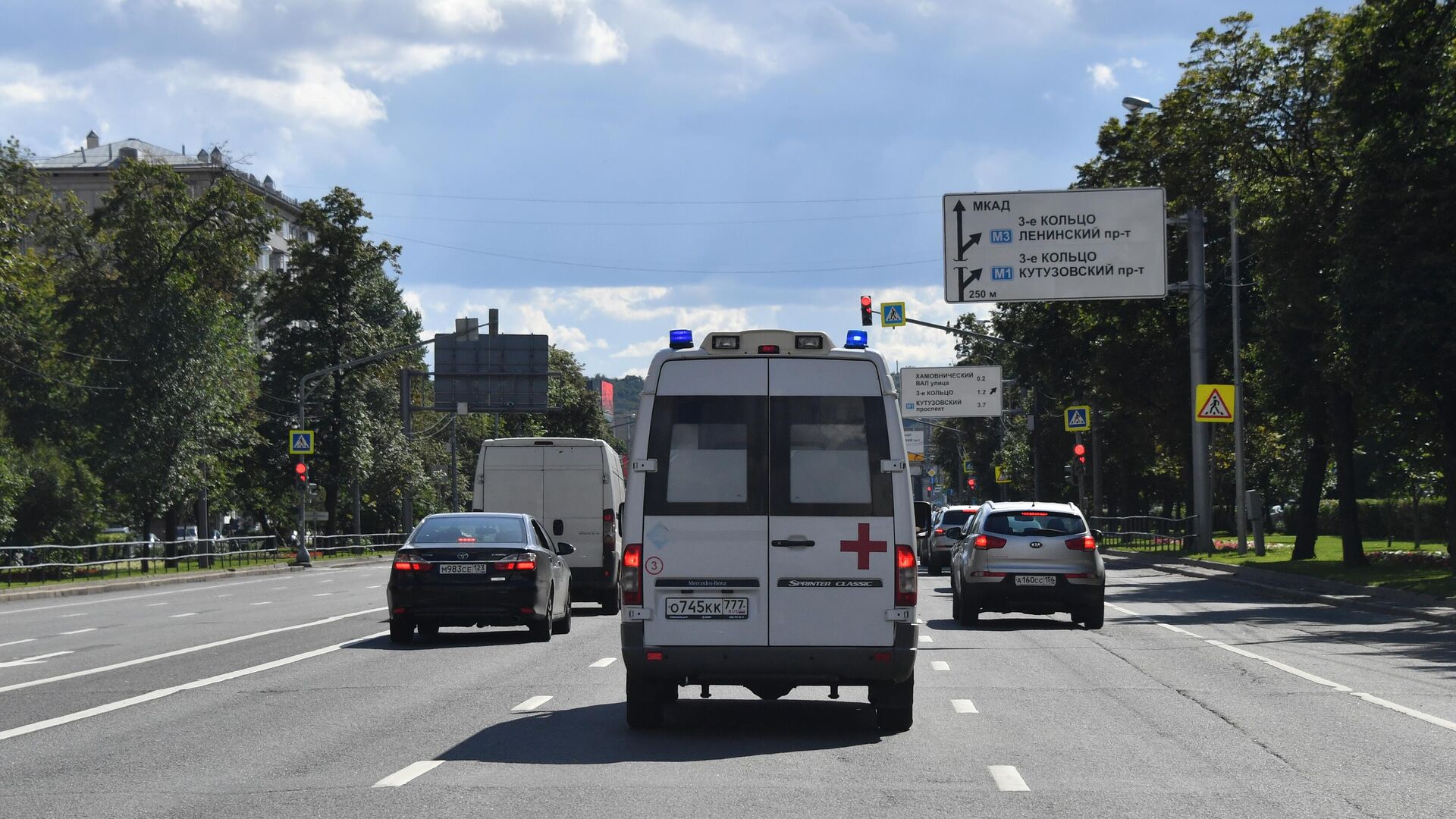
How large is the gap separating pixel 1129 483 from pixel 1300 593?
55.1m

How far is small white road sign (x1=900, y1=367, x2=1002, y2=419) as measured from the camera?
227ft

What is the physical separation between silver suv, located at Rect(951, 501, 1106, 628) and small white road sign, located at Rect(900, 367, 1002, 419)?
155 feet

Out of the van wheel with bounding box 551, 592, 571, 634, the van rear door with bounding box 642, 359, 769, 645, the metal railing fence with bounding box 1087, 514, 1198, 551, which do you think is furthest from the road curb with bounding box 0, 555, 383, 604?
the metal railing fence with bounding box 1087, 514, 1198, 551

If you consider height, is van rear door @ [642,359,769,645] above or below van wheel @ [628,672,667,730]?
above

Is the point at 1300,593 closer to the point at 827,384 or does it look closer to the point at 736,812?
the point at 827,384

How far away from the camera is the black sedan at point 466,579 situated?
18.5 m

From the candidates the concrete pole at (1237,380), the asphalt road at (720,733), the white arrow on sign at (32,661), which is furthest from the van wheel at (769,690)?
the concrete pole at (1237,380)

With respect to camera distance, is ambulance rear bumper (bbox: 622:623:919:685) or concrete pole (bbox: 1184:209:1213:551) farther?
concrete pole (bbox: 1184:209:1213:551)

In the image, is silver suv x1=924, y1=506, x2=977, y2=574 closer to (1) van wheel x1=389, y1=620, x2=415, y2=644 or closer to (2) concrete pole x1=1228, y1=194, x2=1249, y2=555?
(2) concrete pole x1=1228, y1=194, x2=1249, y2=555

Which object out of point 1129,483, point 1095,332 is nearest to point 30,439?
point 1095,332

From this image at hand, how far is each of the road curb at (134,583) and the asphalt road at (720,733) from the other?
1653 centimetres

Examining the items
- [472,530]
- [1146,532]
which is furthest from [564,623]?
[1146,532]

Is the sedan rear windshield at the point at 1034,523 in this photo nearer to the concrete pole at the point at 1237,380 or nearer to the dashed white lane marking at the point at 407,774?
the dashed white lane marking at the point at 407,774

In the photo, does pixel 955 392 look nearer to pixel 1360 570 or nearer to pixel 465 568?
pixel 1360 570
